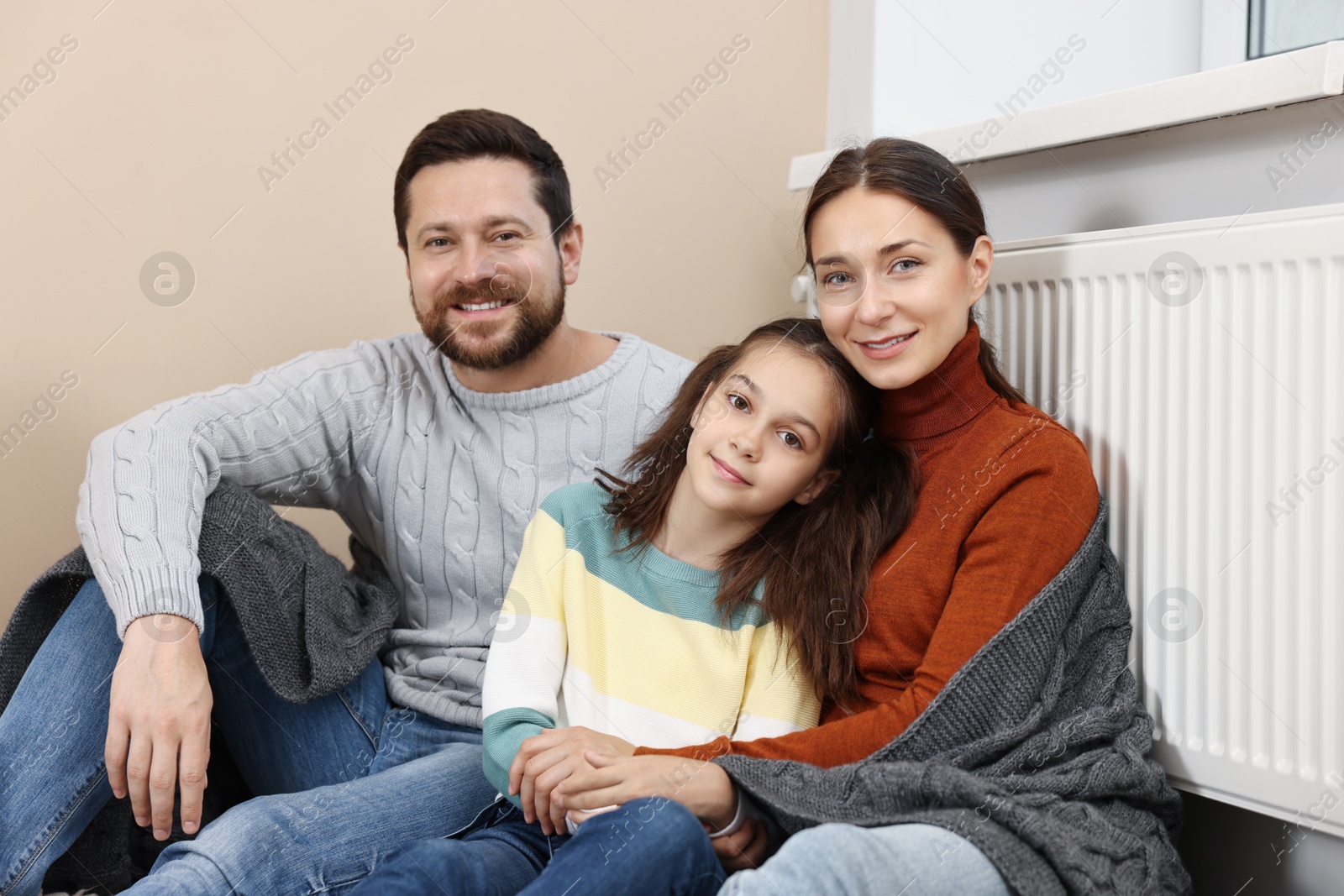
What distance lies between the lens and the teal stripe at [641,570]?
1140 mm

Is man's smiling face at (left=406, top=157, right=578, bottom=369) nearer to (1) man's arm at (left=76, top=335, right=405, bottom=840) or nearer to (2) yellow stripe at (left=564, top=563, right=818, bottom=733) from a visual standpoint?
(1) man's arm at (left=76, top=335, right=405, bottom=840)

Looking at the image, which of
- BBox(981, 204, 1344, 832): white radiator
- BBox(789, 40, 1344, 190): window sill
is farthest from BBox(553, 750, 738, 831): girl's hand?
BBox(789, 40, 1344, 190): window sill

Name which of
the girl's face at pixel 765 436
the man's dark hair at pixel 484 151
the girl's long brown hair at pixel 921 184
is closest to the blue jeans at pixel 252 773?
the girl's face at pixel 765 436

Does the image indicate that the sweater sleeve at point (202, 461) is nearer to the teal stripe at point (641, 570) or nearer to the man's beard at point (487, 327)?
the man's beard at point (487, 327)

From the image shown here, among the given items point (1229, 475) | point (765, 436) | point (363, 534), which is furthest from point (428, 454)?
point (1229, 475)

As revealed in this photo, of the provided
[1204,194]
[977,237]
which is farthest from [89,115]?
[1204,194]

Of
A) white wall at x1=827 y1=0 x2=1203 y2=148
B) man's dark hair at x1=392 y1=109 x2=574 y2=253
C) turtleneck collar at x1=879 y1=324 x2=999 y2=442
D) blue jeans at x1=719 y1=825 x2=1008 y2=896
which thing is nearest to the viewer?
blue jeans at x1=719 y1=825 x2=1008 y2=896

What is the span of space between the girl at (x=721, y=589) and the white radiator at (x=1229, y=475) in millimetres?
259

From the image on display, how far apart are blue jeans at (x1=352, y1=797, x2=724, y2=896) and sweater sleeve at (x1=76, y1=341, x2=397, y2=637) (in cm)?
36

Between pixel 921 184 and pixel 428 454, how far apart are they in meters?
0.70

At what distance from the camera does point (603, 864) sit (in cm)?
85

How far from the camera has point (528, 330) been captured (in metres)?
1.40

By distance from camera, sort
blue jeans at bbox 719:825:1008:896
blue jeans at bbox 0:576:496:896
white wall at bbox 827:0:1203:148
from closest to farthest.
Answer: blue jeans at bbox 719:825:1008:896
blue jeans at bbox 0:576:496:896
white wall at bbox 827:0:1203:148

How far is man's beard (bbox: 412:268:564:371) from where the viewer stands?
138 cm
